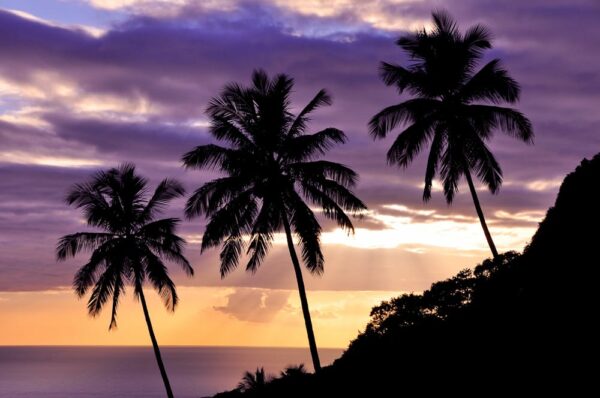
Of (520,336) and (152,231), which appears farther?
(152,231)

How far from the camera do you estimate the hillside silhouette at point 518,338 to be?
53.3 feet

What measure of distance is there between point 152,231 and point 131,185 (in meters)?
2.98

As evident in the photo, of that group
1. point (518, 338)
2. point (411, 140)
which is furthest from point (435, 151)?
point (518, 338)

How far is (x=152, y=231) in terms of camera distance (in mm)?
38031

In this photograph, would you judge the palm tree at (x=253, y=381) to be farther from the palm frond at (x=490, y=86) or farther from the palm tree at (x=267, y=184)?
the palm frond at (x=490, y=86)

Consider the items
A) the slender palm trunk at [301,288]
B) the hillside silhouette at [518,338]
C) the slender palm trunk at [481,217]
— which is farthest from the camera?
the slender palm trunk at [481,217]

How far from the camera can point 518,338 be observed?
59.2 feet

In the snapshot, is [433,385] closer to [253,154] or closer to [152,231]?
[253,154]

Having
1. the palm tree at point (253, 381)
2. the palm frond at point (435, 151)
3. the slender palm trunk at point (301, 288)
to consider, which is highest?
the palm frond at point (435, 151)

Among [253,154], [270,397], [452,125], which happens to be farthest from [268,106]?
[270,397]

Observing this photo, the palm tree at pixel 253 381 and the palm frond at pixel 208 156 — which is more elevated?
the palm frond at pixel 208 156

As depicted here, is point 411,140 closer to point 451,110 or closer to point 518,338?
point 451,110

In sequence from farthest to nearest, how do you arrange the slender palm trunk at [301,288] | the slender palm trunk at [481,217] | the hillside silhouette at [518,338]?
the slender palm trunk at [481,217] < the slender palm trunk at [301,288] < the hillside silhouette at [518,338]

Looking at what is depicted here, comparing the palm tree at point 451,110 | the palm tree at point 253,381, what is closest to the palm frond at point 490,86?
the palm tree at point 451,110
